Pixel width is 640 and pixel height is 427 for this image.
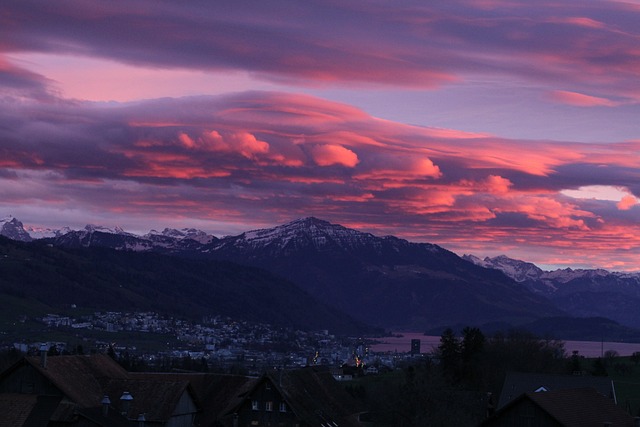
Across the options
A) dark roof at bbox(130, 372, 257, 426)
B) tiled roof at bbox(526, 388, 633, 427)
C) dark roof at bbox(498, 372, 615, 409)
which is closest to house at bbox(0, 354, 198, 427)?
dark roof at bbox(130, 372, 257, 426)

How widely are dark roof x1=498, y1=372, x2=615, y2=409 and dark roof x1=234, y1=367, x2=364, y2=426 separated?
13143mm

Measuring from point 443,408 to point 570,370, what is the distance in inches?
1724

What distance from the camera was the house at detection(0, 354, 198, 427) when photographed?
73312 millimetres

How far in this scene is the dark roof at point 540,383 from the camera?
81.2m

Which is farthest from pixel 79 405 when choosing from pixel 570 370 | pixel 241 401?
pixel 570 370

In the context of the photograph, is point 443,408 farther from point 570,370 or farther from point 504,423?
point 570,370

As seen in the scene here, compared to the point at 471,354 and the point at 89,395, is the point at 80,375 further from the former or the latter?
the point at 471,354

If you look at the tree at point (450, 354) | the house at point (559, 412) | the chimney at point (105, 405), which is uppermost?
the tree at point (450, 354)

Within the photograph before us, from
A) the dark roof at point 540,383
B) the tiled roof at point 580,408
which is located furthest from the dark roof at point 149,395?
the tiled roof at point 580,408

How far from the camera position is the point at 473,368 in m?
115

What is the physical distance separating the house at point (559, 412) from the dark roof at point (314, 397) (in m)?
26.2

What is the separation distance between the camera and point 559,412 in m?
58.3

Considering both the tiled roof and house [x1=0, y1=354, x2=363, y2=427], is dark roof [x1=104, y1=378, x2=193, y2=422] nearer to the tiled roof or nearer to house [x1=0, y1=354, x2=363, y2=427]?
house [x1=0, y1=354, x2=363, y2=427]

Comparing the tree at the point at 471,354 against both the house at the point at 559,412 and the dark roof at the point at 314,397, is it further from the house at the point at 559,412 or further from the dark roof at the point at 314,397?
the house at the point at 559,412
